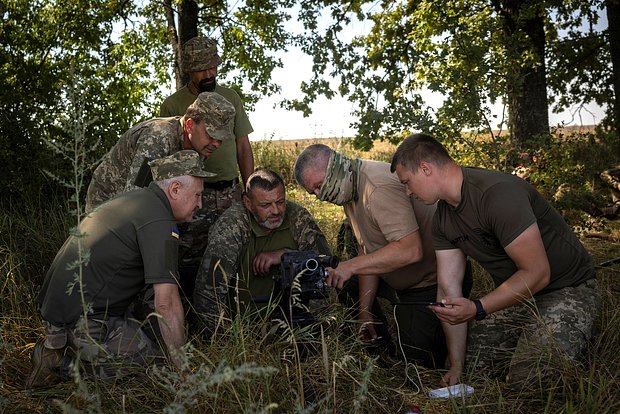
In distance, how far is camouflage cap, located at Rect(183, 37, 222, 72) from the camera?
5.48 metres

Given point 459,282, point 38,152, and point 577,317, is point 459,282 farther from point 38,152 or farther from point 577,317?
point 38,152

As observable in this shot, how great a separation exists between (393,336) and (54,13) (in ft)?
22.5

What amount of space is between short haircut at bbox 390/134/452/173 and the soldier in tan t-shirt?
0.43m

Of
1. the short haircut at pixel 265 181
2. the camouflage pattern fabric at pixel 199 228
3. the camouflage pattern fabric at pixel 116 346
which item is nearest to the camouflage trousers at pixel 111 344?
the camouflage pattern fabric at pixel 116 346

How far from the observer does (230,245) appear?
15.1ft

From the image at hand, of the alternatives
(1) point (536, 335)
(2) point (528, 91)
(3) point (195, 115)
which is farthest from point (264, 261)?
(2) point (528, 91)

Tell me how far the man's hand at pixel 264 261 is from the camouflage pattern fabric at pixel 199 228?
2.96ft

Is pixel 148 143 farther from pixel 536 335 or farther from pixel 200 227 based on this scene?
pixel 536 335

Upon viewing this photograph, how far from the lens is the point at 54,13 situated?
9172 millimetres

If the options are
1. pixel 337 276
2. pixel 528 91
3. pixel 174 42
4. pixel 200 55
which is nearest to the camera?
pixel 337 276

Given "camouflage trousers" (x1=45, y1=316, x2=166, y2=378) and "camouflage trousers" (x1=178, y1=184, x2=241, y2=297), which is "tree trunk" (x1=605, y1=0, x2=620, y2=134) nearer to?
"camouflage trousers" (x1=178, y1=184, x2=241, y2=297)

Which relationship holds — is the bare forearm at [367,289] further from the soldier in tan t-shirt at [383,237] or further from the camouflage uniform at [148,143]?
the camouflage uniform at [148,143]

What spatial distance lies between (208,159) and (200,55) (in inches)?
33.4

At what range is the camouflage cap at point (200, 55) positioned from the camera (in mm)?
5477
